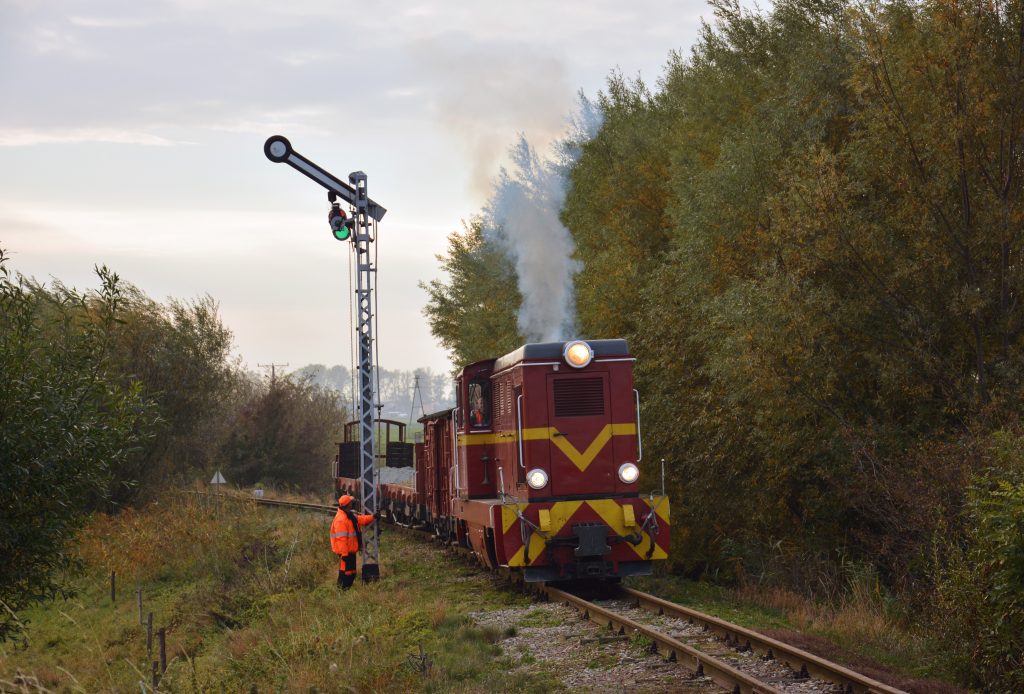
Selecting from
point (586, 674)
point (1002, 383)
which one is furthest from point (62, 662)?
point (1002, 383)

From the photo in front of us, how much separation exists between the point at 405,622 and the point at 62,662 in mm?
10392

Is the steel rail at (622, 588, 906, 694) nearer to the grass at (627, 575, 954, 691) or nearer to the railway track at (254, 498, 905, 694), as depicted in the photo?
the railway track at (254, 498, 905, 694)

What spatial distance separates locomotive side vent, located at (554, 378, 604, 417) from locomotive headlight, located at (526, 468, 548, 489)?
870 millimetres

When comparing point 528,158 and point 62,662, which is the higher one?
point 528,158

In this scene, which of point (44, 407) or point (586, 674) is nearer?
point (586, 674)

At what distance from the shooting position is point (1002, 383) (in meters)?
16.3

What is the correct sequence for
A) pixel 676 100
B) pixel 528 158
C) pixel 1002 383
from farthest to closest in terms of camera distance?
1. pixel 676 100
2. pixel 528 158
3. pixel 1002 383

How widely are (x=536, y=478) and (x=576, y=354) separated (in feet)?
5.69

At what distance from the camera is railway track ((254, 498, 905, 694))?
8.29 meters

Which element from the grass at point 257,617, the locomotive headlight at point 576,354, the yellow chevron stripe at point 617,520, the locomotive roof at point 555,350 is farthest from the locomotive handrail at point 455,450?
the yellow chevron stripe at point 617,520

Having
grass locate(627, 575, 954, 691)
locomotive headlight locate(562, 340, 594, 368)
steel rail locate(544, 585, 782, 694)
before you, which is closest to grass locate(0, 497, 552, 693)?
steel rail locate(544, 585, 782, 694)

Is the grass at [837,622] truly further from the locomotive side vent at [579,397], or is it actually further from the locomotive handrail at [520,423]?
the locomotive side vent at [579,397]

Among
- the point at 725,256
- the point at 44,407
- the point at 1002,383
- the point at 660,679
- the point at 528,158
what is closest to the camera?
the point at 660,679

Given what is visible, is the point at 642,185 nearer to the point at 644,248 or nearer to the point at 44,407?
the point at 644,248
